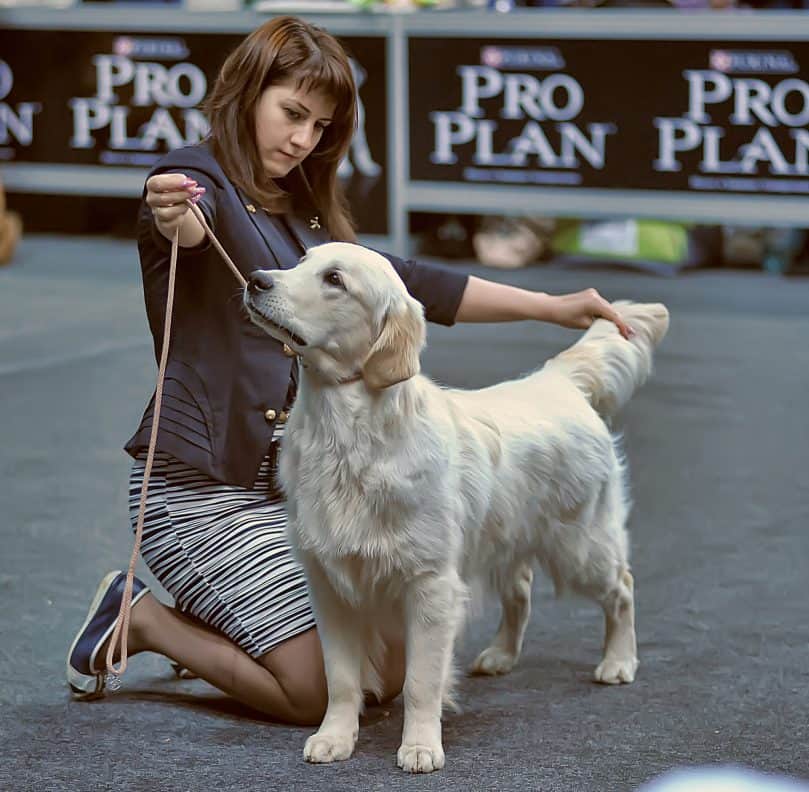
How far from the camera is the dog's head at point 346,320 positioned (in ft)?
7.17

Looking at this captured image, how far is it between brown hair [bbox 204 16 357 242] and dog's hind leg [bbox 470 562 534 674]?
82 centimetres

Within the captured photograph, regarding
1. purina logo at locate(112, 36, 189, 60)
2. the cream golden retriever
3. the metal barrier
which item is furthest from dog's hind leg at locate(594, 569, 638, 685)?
purina logo at locate(112, 36, 189, 60)

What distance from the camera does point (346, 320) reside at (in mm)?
2205

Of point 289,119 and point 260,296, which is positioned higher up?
point 289,119

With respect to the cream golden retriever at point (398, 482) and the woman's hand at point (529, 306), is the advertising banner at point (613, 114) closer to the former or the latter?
the woman's hand at point (529, 306)

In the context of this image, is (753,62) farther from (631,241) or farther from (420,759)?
(420,759)

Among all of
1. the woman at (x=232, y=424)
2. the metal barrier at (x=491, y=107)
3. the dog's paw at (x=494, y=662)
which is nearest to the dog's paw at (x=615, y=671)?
the dog's paw at (x=494, y=662)

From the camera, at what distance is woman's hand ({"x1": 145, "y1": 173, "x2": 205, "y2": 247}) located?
239cm

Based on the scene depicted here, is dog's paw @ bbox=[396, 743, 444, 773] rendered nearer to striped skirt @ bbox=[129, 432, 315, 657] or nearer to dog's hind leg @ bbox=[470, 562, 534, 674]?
striped skirt @ bbox=[129, 432, 315, 657]

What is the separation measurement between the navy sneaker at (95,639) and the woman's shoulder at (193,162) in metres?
0.73

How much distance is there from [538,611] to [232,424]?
89 cm

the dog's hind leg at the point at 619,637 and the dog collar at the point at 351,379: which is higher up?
the dog collar at the point at 351,379

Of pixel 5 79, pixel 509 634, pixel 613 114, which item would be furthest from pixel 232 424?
pixel 5 79

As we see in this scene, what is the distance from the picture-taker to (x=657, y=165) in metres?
6.68
